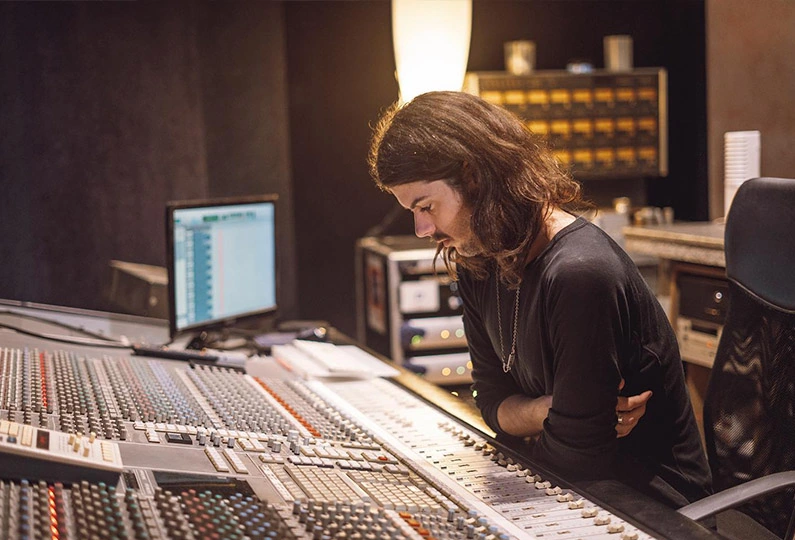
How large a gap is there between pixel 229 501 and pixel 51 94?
2994 mm

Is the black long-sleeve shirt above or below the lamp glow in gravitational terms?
below

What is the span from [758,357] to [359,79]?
13.4 feet

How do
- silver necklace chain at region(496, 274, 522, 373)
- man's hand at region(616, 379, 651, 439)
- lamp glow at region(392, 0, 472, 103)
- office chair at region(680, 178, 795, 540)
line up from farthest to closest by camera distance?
lamp glow at region(392, 0, 472, 103) < office chair at region(680, 178, 795, 540) < silver necklace chain at region(496, 274, 522, 373) < man's hand at region(616, 379, 651, 439)

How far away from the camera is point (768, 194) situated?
5.68ft

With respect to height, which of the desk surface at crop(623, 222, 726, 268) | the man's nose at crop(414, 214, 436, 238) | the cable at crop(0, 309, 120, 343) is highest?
the man's nose at crop(414, 214, 436, 238)

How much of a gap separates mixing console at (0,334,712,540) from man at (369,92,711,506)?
0.38 ft

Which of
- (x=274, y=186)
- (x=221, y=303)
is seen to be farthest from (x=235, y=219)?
(x=274, y=186)

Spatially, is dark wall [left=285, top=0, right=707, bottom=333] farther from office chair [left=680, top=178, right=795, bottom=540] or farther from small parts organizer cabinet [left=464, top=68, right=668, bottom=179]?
office chair [left=680, top=178, right=795, bottom=540]

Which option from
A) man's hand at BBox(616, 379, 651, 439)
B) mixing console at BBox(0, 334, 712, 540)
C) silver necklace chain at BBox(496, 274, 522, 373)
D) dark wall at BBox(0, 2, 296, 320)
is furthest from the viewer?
dark wall at BBox(0, 2, 296, 320)

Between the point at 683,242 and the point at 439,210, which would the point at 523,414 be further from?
the point at 683,242

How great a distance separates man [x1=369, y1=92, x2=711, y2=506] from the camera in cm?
137

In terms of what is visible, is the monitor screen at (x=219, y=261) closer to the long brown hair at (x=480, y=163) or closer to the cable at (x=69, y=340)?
the cable at (x=69, y=340)

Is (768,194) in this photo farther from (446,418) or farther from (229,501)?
(229,501)

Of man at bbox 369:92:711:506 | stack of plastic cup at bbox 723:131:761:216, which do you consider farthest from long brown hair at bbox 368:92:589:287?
stack of plastic cup at bbox 723:131:761:216
